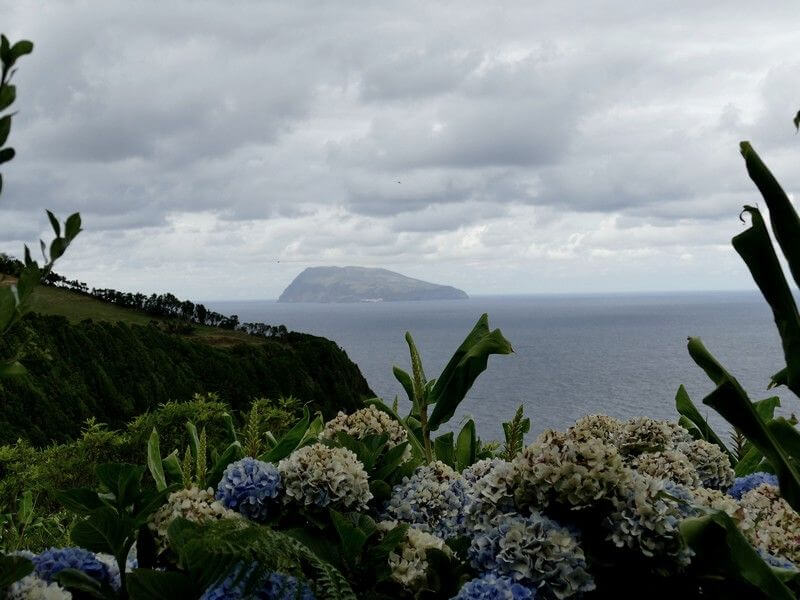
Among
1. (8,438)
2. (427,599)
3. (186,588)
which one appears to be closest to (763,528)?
(427,599)

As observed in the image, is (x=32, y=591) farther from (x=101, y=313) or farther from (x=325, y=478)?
(x=101, y=313)

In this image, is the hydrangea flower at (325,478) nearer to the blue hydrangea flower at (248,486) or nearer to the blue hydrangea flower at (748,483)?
the blue hydrangea flower at (248,486)

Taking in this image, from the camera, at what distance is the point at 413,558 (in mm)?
1843

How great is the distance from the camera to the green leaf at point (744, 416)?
1764 millimetres

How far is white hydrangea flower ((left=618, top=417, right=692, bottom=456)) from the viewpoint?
2602 mm

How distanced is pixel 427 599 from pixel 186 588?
1.91ft

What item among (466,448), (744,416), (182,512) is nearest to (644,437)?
(466,448)

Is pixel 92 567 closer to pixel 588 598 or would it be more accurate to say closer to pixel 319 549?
pixel 319 549

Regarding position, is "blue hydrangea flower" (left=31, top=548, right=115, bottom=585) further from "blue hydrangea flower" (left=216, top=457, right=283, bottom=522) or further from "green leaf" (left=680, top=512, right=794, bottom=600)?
"green leaf" (left=680, top=512, right=794, bottom=600)

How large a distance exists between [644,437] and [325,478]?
1.28 metres

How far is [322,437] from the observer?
246cm

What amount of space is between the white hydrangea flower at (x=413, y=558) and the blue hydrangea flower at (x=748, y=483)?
1424mm

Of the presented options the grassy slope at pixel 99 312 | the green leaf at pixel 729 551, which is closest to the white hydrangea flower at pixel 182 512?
the green leaf at pixel 729 551

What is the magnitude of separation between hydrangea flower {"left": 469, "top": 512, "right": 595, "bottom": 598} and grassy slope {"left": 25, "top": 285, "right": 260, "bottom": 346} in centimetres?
1262
